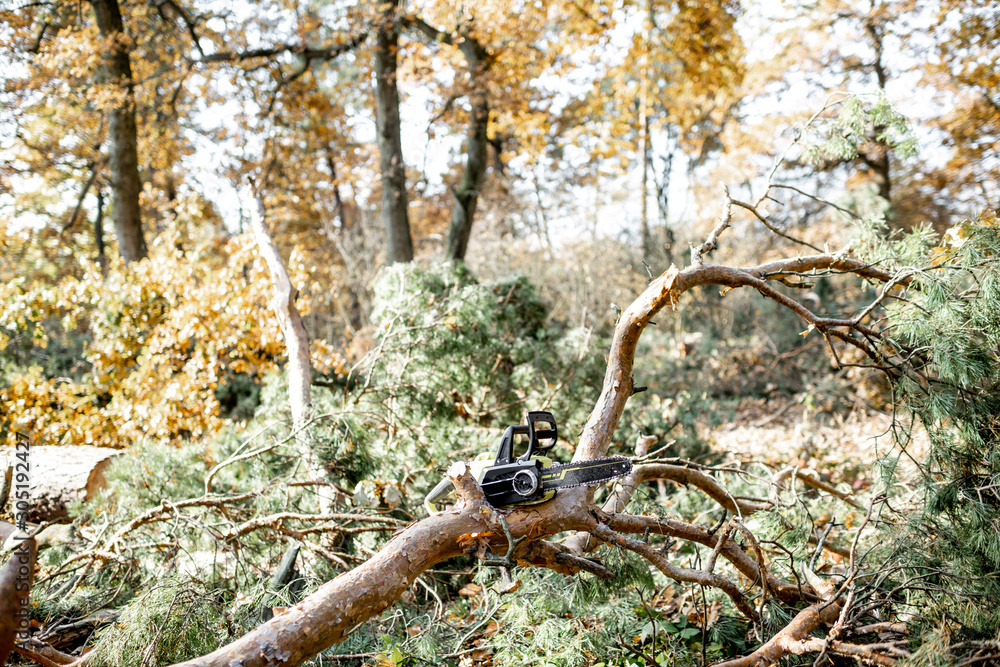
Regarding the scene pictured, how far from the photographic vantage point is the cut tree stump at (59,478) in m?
3.71

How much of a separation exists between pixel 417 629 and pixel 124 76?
7.62 metres

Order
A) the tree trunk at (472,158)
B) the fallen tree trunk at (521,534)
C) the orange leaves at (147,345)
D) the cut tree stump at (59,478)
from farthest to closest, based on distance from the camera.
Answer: the tree trunk at (472,158) → the orange leaves at (147,345) → the cut tree stump at (59,478) → the fallen tree trunk at (521,534)

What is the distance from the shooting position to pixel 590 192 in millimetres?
12633

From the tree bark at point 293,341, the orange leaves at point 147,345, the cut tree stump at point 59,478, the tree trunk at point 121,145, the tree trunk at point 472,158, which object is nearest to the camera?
the cut tree stump at point 59,478

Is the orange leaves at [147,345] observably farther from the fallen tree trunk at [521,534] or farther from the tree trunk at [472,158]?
the fallen tree trunk at [521,534]

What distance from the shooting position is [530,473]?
6.15 ft

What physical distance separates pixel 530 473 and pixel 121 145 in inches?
298

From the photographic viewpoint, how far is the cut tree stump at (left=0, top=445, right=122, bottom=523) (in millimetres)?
3705

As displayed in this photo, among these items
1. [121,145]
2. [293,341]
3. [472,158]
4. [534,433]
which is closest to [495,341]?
[293,341]

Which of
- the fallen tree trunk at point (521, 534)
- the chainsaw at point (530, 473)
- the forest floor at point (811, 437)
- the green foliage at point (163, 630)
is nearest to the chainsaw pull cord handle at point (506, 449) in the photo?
the chainsaw at point (530, 473)

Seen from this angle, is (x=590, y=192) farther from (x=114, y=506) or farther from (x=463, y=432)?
(x=114, y=506)

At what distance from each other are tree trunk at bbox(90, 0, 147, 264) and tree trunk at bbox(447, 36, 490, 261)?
12.7 ft

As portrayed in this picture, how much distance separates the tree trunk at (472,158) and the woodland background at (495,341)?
0.13 feet

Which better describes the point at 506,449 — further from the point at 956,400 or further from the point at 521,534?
the point at 956,400
